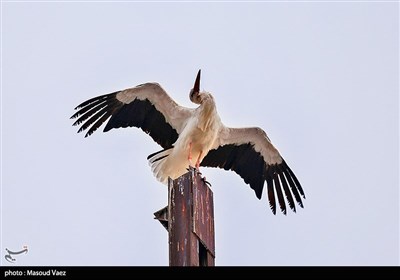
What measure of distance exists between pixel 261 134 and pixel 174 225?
399 cm

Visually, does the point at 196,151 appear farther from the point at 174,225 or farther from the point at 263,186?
the point at 174,225

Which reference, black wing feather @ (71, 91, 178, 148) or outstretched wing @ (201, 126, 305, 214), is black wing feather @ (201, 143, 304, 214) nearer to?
outstretched wing @ (201, 126, 305, 214)

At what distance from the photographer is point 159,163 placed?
977 centimetres

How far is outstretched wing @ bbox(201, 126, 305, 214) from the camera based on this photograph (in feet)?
33.3

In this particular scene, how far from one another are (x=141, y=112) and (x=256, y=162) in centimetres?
141

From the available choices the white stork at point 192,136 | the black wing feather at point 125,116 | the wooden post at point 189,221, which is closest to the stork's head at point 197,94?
the white stork at point 192,136

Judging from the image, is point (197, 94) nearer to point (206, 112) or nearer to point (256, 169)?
point (206, 112)

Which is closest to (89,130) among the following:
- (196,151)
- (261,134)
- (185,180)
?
(196,151)

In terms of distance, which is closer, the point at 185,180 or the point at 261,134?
the point at 185,180

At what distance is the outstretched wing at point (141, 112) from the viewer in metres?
9.77

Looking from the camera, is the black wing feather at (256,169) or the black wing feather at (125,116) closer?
the black wing feather at (125,116)

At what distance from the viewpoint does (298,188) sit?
33.6ft

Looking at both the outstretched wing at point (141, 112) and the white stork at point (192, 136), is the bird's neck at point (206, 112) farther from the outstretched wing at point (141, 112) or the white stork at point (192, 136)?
the outstretched wing at point (141, 112)
